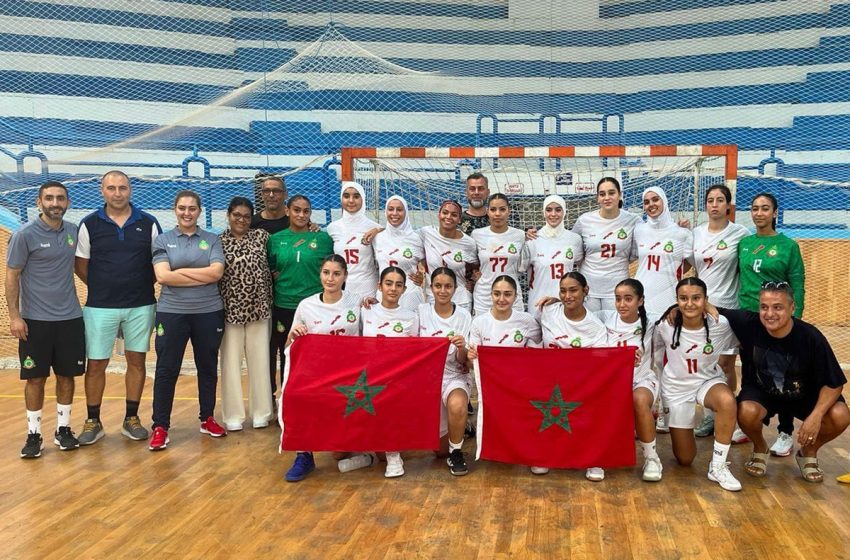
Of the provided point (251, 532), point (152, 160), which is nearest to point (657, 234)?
point (251, 532)

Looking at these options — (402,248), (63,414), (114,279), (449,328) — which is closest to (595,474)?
(449,328)

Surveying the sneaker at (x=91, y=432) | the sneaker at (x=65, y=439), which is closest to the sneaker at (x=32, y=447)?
the sneaker at (x=65, y=439)

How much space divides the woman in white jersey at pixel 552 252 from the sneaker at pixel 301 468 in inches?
63.2

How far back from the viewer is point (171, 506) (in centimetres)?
340

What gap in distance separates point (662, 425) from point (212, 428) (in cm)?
284

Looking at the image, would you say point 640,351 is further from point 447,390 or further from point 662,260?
point 447,390

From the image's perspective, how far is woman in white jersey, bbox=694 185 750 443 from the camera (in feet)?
14.5

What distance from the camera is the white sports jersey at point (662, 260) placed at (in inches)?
179

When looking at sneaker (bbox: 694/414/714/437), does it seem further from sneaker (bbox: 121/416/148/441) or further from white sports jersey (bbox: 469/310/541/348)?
sneaker (bbox: 121/416/148/441)

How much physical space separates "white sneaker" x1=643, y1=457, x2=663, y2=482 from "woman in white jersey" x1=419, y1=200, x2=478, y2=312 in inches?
57.6

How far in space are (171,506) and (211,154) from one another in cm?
1143

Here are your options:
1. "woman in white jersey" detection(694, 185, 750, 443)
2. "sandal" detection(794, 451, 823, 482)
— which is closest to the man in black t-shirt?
"sandal" detection(794, 451, 823, 482)

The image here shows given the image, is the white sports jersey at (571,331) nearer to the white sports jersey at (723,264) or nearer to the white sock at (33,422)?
the white sports jersey at (723,264)

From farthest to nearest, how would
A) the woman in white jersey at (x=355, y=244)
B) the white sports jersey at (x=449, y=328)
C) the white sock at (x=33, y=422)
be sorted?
the woman in white jersey at (x=355, y=244) → the white sock at (x=33, y=422) → the white sports jersey at (x=449, y=328)
